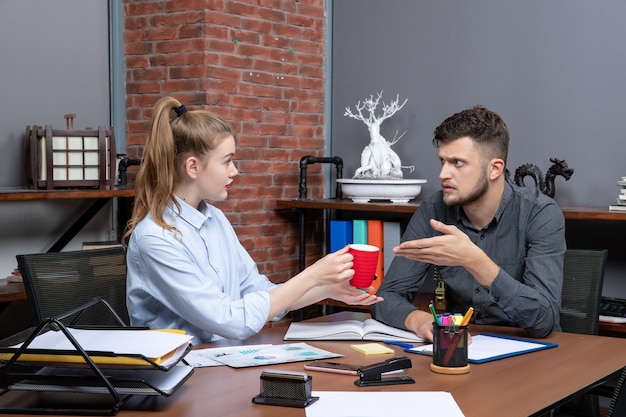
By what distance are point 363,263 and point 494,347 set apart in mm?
376

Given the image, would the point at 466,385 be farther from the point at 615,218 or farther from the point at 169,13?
the point at 169,13

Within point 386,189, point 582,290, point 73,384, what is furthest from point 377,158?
point 73,384

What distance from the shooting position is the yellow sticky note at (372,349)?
1.93 metres

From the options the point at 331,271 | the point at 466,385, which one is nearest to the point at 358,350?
the point at 331,271

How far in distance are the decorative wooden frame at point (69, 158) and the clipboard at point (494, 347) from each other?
1.87m

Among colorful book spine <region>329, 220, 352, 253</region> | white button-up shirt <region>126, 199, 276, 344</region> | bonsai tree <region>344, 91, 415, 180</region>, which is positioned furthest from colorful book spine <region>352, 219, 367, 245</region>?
white button-up shirt <region>126, 199, 276, 344</region>

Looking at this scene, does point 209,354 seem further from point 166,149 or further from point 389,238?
point 389,238

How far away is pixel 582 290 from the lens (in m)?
2.47

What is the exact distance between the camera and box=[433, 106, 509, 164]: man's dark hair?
251 centimetres

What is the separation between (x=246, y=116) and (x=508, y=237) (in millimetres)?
1701

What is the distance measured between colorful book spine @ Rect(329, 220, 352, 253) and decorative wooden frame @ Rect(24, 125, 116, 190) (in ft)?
3.61

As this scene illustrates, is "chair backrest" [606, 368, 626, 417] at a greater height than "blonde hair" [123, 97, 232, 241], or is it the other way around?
"blonde hair" [123, 97, 232, 241]

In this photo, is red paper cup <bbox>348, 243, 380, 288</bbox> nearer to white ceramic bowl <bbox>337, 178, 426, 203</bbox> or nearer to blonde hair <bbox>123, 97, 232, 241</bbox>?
blonde hair <bbox>123, 97, 232, 241</bbox>

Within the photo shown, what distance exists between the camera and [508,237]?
2.50m
